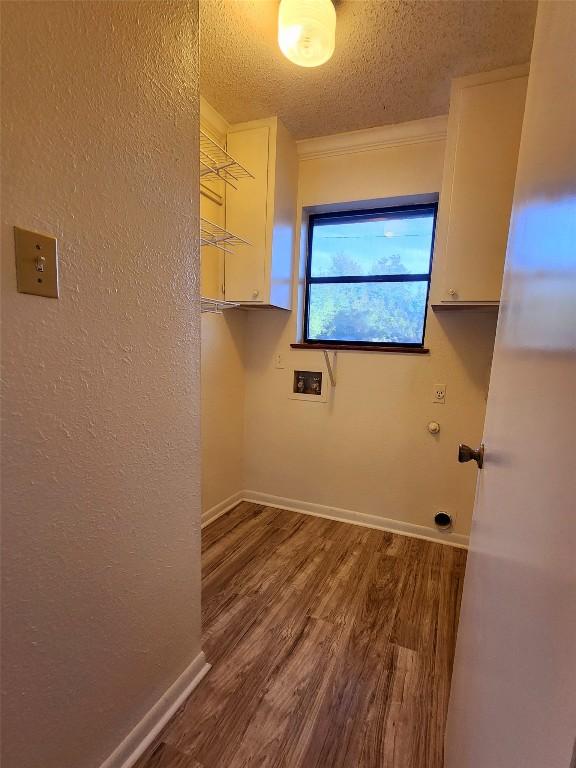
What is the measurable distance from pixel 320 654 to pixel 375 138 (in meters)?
2.76

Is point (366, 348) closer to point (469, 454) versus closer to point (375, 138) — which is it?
point (375, 138)

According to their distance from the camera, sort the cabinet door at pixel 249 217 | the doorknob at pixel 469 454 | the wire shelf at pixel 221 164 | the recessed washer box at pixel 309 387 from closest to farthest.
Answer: the doorknob at pixel 469 454
the wire shelf at pixel 221 164
the cabinet door at pixel 249 217
the recessed washer box at pixel 309 387

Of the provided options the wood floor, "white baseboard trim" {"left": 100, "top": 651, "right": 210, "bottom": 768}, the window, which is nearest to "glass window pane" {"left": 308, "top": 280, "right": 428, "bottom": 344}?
the window

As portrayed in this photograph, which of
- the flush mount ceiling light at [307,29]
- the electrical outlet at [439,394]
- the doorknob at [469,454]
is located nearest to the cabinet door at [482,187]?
the electrical outlet at [439,394]

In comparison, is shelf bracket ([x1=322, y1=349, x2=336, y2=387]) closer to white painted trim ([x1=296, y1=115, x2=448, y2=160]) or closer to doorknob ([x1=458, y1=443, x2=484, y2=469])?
white painted trim ([x1=296, y1=115, x2=448, y2=160])

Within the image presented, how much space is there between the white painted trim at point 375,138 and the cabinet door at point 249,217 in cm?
37

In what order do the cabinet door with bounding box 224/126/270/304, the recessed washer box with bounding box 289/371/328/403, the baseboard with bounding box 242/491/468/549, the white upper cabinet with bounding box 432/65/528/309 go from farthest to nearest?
the recessed washer box with bounding box 289/371/328/403
the baseboard with bounding box 242/491/468/549
the cabinet door with bounding box 224/126/270/304
the white upper cabinet with bounding box 432/65/528/309

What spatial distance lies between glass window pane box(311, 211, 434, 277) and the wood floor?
182 centimetres

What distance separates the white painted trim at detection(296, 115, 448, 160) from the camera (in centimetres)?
200

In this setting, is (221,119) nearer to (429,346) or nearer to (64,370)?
(429,346)

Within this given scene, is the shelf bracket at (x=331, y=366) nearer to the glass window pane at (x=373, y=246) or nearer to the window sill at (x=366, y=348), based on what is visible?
the window sill at (x=366, y=348)

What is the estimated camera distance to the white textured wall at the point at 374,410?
2088 millimetres

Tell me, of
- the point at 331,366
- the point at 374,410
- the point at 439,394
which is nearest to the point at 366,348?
the point at 331,366

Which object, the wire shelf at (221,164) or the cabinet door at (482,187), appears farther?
the wire shelf at (221,164)
